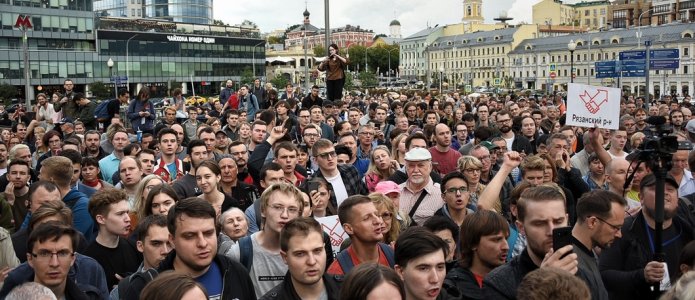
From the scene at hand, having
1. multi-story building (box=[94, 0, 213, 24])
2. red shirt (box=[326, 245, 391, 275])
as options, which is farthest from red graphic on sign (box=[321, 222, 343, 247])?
multi-story building (box=[94, 0, 213, 24])

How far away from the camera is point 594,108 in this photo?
7.88m

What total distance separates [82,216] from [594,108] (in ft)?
18.2

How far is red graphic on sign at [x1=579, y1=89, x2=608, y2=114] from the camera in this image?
784 centimetres

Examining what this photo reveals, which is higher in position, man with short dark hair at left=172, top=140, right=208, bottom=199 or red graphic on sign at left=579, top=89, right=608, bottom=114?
red graphic on sign at left=579, top=89, right=608, bottom=114

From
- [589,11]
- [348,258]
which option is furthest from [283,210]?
[589,11]

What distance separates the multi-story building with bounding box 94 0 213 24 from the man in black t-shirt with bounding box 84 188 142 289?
125m

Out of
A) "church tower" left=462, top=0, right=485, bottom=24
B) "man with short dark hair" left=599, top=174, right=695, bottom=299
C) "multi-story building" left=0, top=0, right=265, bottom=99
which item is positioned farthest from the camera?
"church tower" left=462, top=0, right=485, bottom=24

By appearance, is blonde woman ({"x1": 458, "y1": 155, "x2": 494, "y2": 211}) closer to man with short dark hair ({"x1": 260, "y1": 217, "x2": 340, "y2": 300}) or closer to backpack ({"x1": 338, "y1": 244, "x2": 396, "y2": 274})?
backpack ({"x1": 338, "y1": 244, "x2": 396, "y2": 274})

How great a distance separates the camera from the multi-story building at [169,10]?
13025 centimetres

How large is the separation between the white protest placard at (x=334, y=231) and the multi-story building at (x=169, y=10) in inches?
4946

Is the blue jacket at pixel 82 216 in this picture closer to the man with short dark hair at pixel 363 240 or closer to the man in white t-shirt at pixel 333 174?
the man in white t-shirt at pixel 333 174

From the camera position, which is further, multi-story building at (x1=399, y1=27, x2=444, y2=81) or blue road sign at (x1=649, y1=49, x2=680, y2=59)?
multi-story building at (x1=399, y1=27, x2=444, y2=81)

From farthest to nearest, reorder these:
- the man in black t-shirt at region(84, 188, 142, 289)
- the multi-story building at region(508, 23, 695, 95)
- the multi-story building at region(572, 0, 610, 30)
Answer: the multi-story building at region(572, 0, 610, 30), the multi-story building at region(508, 23, 695, 95), the man in black t-shirt at region(84, 188, 142, 289)

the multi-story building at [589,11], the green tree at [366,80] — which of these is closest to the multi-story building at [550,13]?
the multi-story building at [589,11]
